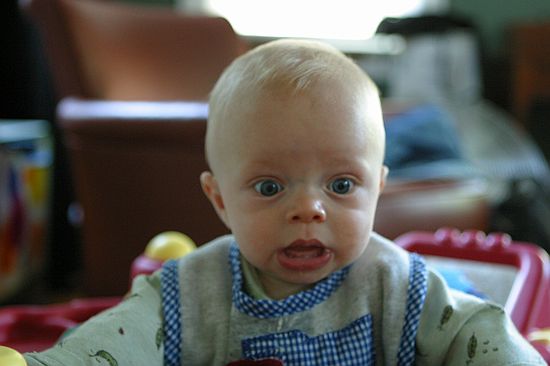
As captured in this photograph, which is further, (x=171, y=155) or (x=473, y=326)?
(x=171, y=155)

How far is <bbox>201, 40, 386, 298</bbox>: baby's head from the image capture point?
688 mm

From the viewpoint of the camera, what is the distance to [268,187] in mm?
705

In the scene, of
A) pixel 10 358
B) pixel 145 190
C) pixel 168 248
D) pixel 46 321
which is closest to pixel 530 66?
pixel 145 190

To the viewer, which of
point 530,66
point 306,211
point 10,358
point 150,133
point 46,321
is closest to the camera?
point 10,358

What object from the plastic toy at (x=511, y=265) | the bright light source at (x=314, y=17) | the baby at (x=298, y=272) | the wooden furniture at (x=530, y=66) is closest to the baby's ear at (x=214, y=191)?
the baby at (x=298, y=272)

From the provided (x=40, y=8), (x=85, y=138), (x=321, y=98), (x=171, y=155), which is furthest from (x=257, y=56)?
(x=40, y=8)

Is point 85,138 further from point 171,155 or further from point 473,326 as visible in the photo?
point 473,326

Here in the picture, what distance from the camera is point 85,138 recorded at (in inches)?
62.6

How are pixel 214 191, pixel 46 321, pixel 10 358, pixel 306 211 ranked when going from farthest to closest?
pixel 46 321 → pixel 214 191 → pixel 306 211 → pixel 10 358

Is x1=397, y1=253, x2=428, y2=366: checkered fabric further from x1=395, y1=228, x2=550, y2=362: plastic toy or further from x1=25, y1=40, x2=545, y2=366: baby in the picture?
x1=395, y1=228, x2=550, y2=362: plastic toy

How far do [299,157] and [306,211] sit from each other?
0.05 meters

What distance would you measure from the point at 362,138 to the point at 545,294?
1.62ft

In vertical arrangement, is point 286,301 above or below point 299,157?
below

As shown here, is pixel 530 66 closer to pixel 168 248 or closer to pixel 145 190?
pixel 145 190
